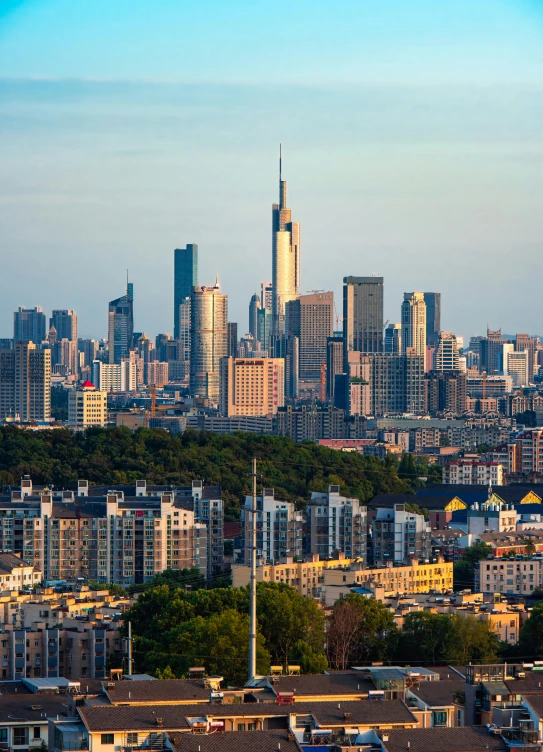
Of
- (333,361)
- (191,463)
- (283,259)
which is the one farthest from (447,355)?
(191,463)

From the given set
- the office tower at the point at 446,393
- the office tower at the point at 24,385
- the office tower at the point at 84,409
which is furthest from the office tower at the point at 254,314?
the office tower at the point at 84,409

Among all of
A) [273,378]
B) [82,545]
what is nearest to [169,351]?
A: [273,378]

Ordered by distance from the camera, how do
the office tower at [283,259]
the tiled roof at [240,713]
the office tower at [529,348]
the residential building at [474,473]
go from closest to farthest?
1. the tiled roof at [240,713]
2. the residential building at [474,473]
3. the office tower at [529,348]
4. the office tower at [283,259]

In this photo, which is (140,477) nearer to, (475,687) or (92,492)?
(92,492)

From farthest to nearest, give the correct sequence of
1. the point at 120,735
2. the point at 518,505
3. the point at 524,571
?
the point at 518,505, the point at 524,571, the point at 120,735

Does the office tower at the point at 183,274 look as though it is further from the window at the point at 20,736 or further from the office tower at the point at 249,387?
the window at the point at 20,736

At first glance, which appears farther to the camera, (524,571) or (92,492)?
(92,492)
